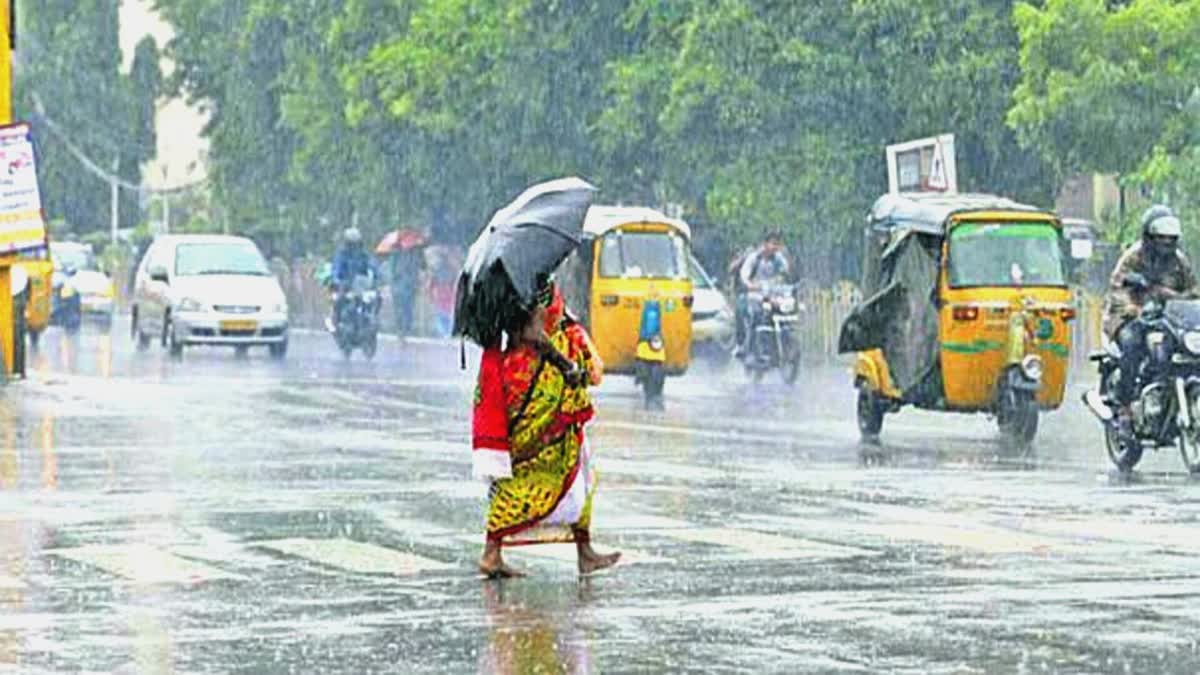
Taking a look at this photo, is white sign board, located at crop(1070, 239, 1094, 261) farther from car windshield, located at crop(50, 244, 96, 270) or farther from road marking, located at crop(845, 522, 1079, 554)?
car windshield, located at crop(50, 244, 96, 270)

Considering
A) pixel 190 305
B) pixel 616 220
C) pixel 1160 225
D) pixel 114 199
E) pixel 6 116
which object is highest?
pixel 114 199

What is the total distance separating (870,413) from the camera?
2589 cm

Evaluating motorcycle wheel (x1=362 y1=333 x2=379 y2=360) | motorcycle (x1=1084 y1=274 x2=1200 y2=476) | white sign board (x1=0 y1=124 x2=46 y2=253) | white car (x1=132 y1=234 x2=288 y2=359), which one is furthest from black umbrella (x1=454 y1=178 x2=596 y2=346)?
motorcycle wheel (x1=362 y1=333 x2=379 y2=360)

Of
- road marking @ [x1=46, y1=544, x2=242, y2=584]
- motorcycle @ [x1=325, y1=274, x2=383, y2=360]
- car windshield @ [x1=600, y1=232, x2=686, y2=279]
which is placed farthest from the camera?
motorcycle @ [x1=325, y1=274, x2=383, y2=360]

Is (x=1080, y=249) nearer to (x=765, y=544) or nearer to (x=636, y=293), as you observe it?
(x=636, y=293)

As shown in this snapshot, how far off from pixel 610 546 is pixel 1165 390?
7035 millimetres

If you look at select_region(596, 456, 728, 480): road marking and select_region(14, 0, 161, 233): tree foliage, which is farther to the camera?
select_region(14, 0, 161, 233): tree foliage

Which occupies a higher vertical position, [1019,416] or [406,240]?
[406,240]

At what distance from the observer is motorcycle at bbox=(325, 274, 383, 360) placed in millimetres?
46938

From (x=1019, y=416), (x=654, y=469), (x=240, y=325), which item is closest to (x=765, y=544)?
(x=654, y=469)

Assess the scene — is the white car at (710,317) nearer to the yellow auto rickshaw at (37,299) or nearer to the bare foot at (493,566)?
the yellow auto rickshaw at (37,299)

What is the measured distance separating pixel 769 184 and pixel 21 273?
11.5 metres

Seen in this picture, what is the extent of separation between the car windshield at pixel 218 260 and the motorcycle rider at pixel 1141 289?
25.5 metres

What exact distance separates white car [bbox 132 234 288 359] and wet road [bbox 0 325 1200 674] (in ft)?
55.9
